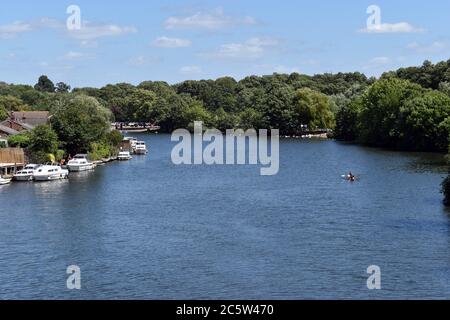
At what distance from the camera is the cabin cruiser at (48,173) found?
1729 inches

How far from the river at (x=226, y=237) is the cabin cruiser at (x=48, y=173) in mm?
767

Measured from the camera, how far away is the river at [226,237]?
19.8 meters

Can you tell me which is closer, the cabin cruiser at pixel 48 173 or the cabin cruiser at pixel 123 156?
the cabin cruiser at pixel 48 173

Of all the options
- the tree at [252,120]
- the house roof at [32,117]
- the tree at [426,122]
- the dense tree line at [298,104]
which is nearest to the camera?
the tree at [426,122]

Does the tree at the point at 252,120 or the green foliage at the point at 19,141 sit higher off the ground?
the tree at the point at 252,120

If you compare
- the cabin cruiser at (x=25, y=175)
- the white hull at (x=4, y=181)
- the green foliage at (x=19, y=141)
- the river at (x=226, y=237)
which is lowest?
the river at (x=226, y=237)

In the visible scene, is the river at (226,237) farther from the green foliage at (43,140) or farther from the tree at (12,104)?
the tree at (12,104)

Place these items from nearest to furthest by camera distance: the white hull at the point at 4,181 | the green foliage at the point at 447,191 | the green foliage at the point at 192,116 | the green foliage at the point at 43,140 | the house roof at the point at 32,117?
the green foliage at the point at 447,191 → the white hull at the point at 4,181 → the green foliage at the point at 43,140 → the house roof at the point at 32,117 → the green foliage at the point at 192,116

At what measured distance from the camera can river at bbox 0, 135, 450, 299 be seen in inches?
778

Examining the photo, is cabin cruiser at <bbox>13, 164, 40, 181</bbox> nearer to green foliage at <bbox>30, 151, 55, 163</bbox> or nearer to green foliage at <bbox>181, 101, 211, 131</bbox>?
green foliage at <bbox>30, 151, 55, 163</bbox>

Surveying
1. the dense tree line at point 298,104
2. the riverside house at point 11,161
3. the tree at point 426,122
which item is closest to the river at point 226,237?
the riverside house at point 11,161

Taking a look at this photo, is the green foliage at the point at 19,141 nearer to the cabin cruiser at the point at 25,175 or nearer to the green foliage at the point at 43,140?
the green foliage at the point at 43,140

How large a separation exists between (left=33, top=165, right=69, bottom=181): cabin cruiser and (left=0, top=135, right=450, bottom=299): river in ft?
2.52

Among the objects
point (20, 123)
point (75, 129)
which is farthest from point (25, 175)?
point (20, 123)
